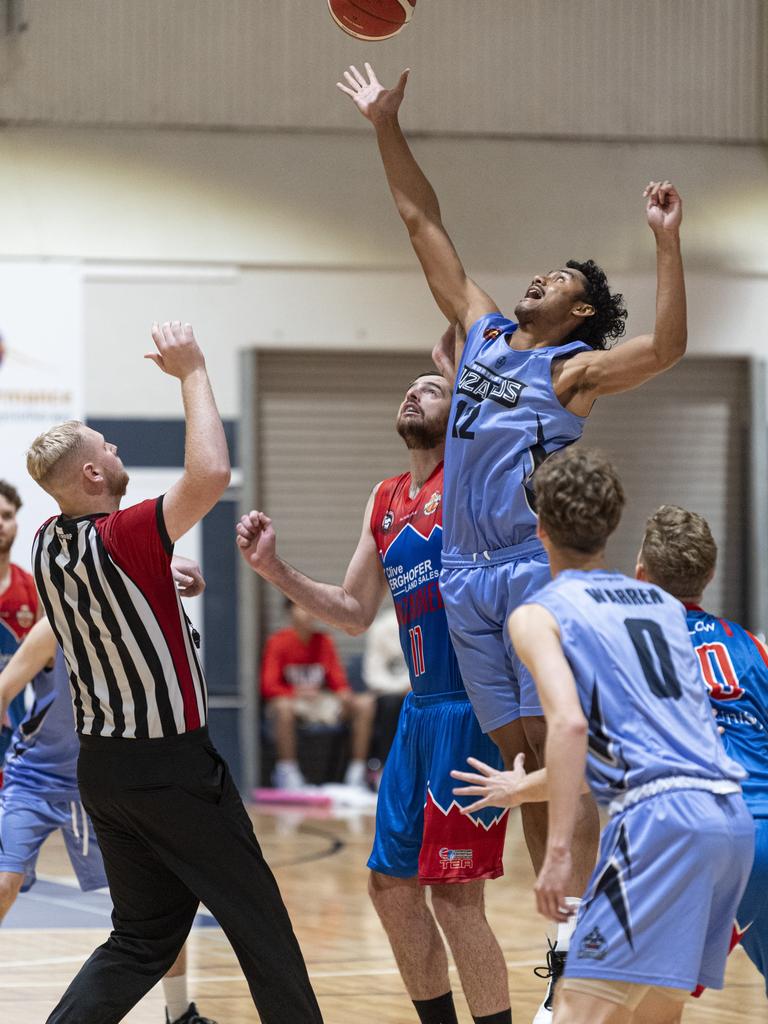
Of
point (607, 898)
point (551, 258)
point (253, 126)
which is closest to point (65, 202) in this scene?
point (253, 126)

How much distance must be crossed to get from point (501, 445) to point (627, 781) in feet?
4.58

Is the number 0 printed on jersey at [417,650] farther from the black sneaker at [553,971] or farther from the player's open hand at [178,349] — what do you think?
the player's open hand at [178,349]

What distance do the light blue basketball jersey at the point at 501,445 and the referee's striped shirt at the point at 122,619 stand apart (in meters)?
0.90

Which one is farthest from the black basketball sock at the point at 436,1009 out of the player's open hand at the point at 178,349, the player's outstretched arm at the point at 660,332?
the player's open hand at the point at 178,349

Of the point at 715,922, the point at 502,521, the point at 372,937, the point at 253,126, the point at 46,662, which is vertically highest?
the point at 253,126

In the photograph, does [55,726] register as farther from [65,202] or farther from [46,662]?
[65,202]

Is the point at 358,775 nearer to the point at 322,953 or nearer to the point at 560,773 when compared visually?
the point at 322,953

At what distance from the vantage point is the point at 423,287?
41.2 ft

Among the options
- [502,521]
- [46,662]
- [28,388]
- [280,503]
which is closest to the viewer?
[502,521]

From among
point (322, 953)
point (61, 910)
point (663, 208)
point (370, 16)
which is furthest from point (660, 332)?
point (61, 910)

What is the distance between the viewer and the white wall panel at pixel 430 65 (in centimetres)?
1207

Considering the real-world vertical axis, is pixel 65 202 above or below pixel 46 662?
above

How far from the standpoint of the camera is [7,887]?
521cm

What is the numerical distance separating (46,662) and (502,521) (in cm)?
201
